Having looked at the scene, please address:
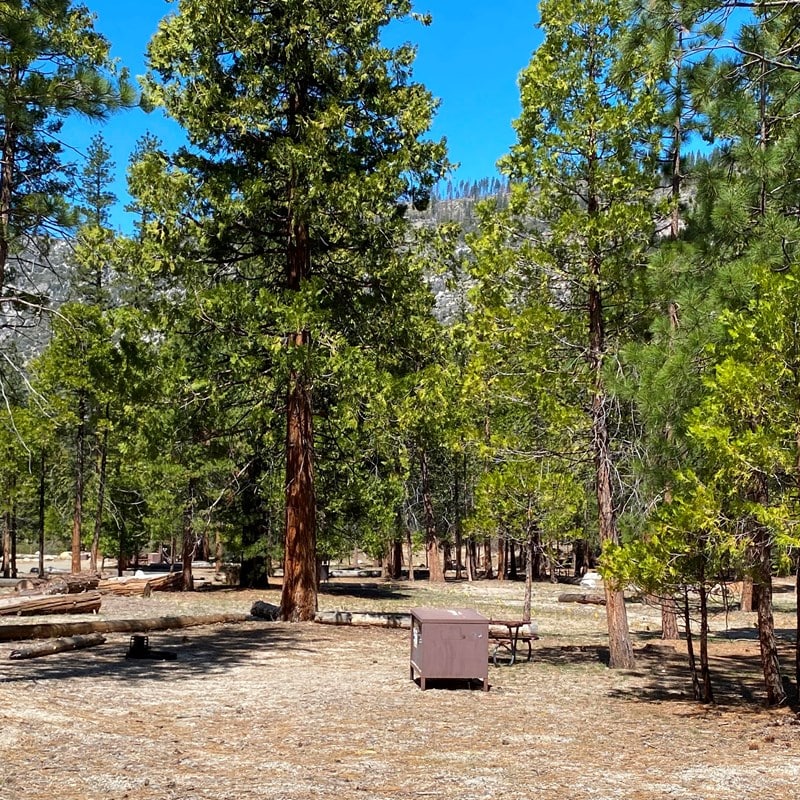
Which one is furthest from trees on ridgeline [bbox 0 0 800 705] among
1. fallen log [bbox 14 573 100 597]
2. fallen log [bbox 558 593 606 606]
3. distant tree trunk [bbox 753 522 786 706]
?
fallen log [bbox 558 593 606 606]

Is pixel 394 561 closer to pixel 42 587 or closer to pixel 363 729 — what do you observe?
pixel 42 587

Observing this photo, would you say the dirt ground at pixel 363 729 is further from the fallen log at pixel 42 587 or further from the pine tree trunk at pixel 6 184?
the fallen log at pixel 42 587

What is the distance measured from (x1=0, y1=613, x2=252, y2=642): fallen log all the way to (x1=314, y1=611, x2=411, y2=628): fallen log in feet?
6.90

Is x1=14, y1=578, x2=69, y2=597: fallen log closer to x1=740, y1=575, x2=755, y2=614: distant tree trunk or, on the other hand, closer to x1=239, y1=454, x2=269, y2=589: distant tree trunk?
x1=239, y1=454, x2=269, y2=589: distant tree trunk

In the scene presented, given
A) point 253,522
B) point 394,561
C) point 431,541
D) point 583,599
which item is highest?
point 253,522

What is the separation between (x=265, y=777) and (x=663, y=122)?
11.5 m

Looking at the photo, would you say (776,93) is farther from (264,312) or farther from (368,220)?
(264,312)

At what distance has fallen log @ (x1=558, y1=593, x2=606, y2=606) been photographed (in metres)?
33.5

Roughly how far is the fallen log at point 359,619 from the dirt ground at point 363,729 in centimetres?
268

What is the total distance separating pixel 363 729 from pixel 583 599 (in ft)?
87.4

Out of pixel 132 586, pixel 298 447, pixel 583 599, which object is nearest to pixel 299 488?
pixel 298 447

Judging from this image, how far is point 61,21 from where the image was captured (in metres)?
9.98

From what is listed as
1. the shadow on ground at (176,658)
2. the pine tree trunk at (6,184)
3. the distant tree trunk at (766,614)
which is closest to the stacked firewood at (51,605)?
the shadow on ground at (176,658)

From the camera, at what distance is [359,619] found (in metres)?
20.0
